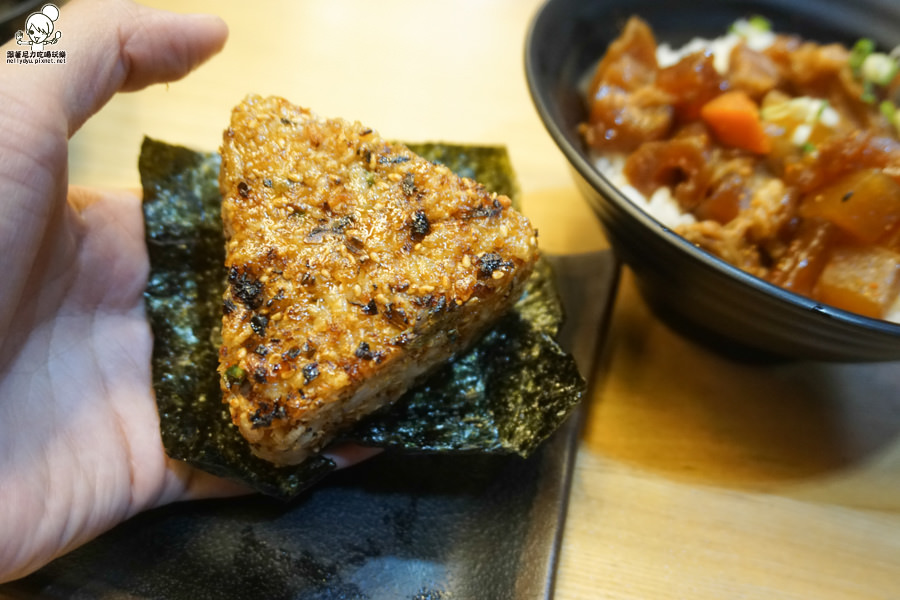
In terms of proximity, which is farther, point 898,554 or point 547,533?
point 898,554

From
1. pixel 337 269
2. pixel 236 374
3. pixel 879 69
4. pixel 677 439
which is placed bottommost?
pixel 677 439

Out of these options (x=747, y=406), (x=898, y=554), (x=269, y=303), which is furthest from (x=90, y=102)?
(x=898, y=554)

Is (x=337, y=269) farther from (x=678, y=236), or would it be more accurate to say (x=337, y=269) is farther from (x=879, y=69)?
(x=879, y=69)

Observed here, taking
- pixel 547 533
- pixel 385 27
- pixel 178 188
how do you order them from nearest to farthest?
1. pixel 547 533
2. pixel 178 188
3. pixel 385 27

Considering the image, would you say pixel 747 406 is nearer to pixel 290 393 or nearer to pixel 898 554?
pixel 898 554

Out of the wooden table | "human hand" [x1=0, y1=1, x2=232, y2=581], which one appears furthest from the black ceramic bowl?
"human hand" [x1=0, y1=1, x2=232, y2=581]

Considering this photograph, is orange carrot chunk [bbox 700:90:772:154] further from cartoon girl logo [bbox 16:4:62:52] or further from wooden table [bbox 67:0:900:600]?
cartoon girl logo [bbox 16:4:62:52]

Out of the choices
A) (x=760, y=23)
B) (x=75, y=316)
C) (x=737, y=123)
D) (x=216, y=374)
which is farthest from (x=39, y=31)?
(x=760, y=23)
